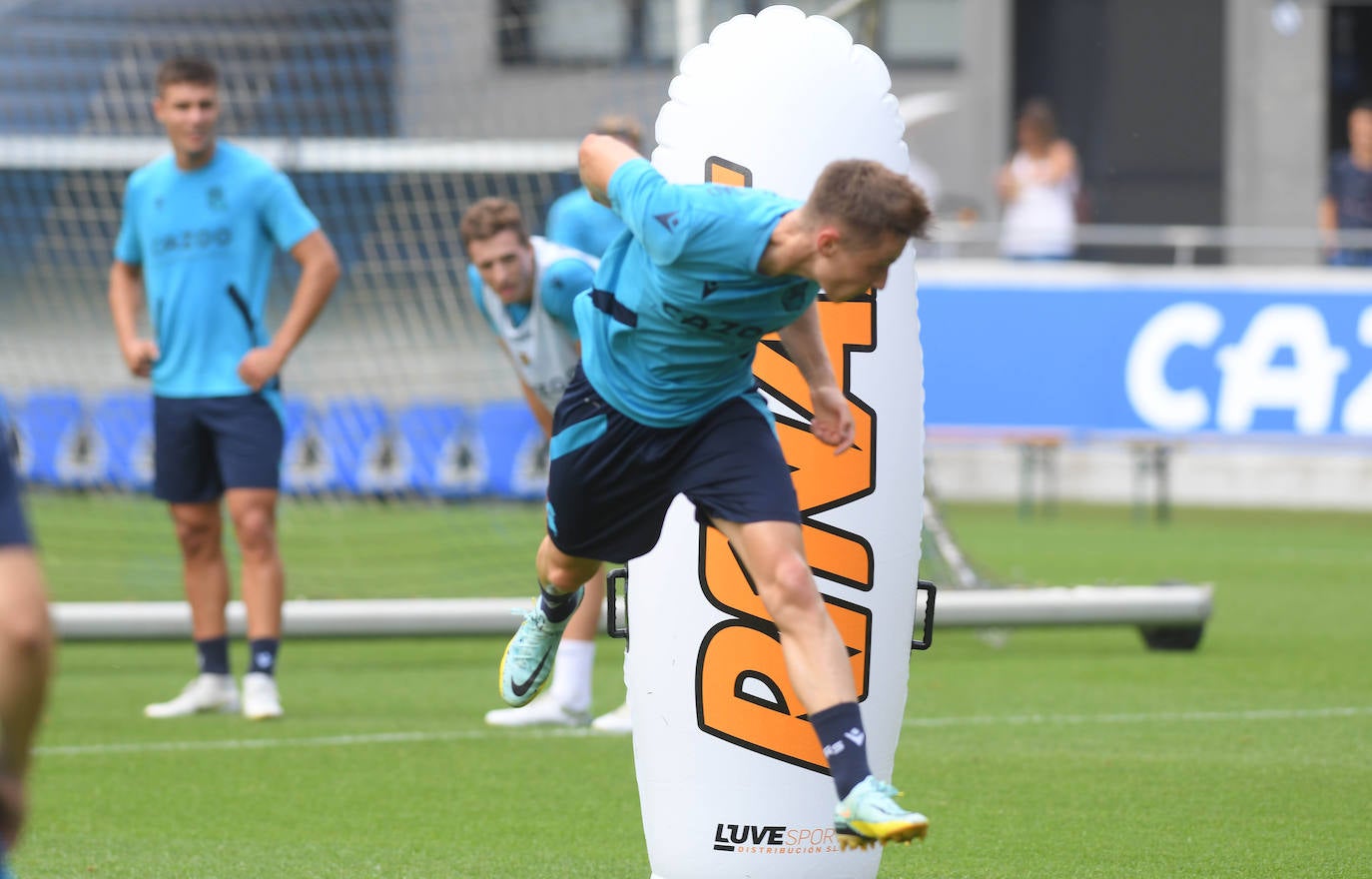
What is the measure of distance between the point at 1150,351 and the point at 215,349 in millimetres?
8904

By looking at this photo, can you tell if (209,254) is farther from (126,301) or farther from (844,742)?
(844,742)

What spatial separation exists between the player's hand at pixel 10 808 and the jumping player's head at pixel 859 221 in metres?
1.92

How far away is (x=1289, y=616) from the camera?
32.4 feet

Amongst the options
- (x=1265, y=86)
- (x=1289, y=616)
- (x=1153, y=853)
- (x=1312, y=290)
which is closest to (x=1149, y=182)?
(x=1265, y=86)

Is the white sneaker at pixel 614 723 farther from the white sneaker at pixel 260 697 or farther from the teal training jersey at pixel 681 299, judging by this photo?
the teal training jersey at pixel 681 299

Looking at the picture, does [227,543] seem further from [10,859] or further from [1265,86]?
[1265,86]

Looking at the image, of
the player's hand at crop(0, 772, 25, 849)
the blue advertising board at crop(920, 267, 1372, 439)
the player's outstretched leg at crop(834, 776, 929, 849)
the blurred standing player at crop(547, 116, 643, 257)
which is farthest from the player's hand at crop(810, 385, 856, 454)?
the blue advertising board at crop(920, 267, 1372, 439)

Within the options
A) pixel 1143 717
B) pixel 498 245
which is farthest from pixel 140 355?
pixel 1143 717

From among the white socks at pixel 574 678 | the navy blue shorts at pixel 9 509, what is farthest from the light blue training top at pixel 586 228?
the navy blue shorts at pixel 9 509

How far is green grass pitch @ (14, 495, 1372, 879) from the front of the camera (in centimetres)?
509

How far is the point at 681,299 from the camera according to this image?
13.5 ft

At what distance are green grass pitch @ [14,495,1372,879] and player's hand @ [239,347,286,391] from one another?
4.02 ft

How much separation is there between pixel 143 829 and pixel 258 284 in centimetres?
252

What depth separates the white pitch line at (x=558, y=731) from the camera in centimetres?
665
